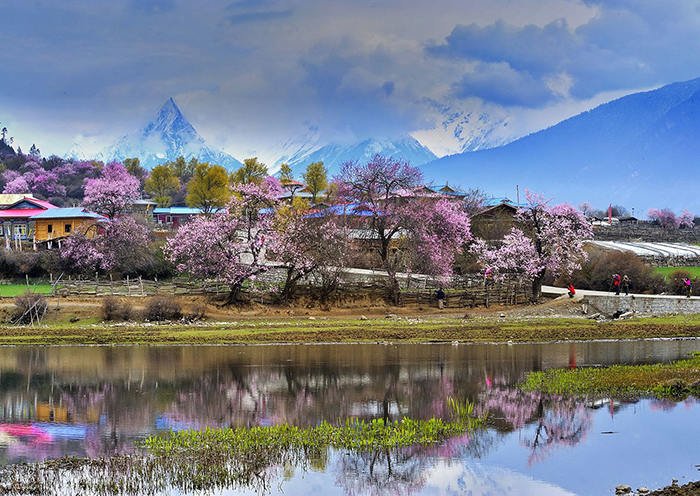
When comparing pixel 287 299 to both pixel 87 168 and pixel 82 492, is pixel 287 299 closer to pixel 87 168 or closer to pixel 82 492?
pixel 82 492

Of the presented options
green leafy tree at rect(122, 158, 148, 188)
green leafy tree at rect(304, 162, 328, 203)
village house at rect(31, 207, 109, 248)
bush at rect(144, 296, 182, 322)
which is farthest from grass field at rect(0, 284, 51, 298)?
green leafy tree at rect(122, 158, 148, 188)

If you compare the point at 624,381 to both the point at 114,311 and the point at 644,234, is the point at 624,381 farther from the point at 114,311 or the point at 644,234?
the point at 644,234

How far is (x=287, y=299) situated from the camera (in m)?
69.0

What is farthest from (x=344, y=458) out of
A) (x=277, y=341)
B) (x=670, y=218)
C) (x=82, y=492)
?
(x=670, y=218)

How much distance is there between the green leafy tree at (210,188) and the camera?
5123 inches

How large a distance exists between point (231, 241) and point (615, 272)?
96.6 feet

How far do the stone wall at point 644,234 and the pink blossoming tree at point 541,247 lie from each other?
2065 inches

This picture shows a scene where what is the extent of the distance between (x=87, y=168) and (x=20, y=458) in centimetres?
16294

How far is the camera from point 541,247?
234ft

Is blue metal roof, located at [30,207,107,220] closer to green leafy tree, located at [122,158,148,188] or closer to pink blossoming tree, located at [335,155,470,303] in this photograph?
pink blossoming tree, located at [335,155,470,303]

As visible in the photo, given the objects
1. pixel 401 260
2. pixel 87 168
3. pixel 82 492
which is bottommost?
pixel 82 492

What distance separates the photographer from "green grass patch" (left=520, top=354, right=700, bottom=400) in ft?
104

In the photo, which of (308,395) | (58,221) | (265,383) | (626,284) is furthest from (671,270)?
(308,395)

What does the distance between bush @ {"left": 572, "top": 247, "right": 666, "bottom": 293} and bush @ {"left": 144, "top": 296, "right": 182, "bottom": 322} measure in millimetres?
32911
